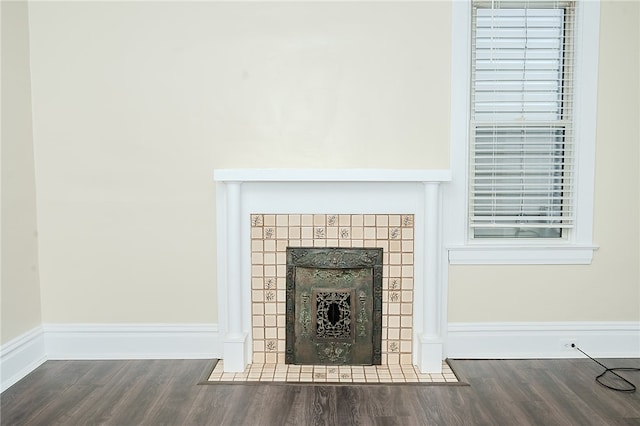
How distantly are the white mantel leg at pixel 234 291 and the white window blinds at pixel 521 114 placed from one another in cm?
146

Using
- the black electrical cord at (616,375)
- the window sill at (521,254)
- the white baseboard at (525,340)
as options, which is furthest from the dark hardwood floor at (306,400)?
the window sill at (521,254)

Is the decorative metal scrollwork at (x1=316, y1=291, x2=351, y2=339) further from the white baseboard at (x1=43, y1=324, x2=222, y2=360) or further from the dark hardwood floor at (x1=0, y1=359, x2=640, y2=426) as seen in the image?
the white baseboard at (x1=43, y1=324, x2=222, y2=360)

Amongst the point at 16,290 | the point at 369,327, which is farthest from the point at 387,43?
the point at 16,290

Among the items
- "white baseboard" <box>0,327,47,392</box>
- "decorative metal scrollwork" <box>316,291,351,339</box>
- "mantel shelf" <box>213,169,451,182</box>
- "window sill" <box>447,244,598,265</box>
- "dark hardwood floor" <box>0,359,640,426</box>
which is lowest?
"dark hardwood floor" <box>0,359,640,426</box>

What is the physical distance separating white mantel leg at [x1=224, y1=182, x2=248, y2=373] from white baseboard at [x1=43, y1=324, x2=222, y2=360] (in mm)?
223

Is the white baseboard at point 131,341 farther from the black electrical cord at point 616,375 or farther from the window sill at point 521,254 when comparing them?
the black electrical cord at point 616,375

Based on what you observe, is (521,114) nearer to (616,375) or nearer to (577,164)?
(577,164)

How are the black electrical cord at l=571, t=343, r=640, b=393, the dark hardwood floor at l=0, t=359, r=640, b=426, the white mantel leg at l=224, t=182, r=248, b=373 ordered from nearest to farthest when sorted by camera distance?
the dark hardwood floor at l=0, t=359, r=640, b=426 → the black electrical cord at l=571, t=343, r=640, b=393 → the white mantel leg at l=224, t=182, r=248, b=373

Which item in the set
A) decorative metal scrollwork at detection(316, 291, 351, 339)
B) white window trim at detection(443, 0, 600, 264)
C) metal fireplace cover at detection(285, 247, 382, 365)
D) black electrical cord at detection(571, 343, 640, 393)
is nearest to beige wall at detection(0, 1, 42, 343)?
metal fireplace cover at detection(285, 247, 382, 365)

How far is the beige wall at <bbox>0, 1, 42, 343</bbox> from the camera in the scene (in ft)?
9.30

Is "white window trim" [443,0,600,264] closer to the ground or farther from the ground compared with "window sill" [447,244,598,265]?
farther from the ground

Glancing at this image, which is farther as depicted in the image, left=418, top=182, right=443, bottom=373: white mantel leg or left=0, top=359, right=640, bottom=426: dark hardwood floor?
left=418, top=182, right=443, bottom=373: white mantel leg

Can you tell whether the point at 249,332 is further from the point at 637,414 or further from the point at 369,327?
the point at 637,414

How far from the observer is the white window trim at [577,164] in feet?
10.0
